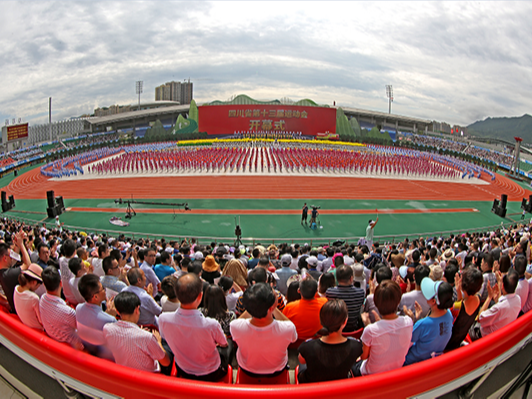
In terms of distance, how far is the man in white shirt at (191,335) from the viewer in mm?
2727

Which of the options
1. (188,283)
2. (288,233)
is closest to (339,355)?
(188,283)

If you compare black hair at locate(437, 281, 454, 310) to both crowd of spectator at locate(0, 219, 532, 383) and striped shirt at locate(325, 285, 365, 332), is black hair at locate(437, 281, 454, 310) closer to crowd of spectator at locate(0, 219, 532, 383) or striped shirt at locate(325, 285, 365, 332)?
crowd of spectator at locate(0, 219, 532, 383)

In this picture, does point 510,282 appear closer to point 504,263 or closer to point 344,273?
point 504,263

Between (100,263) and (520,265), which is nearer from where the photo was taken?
(520,265)

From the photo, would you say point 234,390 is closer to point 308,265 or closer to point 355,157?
point 308,265

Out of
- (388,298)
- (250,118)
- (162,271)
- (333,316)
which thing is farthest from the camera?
(250,118)

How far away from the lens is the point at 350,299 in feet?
12.9

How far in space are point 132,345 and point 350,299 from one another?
2.47 metres

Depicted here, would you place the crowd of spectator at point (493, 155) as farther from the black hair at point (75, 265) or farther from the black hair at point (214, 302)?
the black hair at point (75, 265)

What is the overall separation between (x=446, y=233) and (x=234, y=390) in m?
18.4

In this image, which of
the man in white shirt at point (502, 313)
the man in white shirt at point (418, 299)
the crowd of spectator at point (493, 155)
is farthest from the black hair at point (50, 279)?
the crowd of spectator at point (493, 155)

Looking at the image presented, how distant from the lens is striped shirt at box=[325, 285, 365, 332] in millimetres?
3898

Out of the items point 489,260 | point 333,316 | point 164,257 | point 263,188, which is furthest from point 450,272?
point 263,188

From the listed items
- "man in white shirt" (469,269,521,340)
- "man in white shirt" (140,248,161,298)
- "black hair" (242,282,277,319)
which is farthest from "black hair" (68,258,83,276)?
"man in white shirt" (469,269,521,340)
